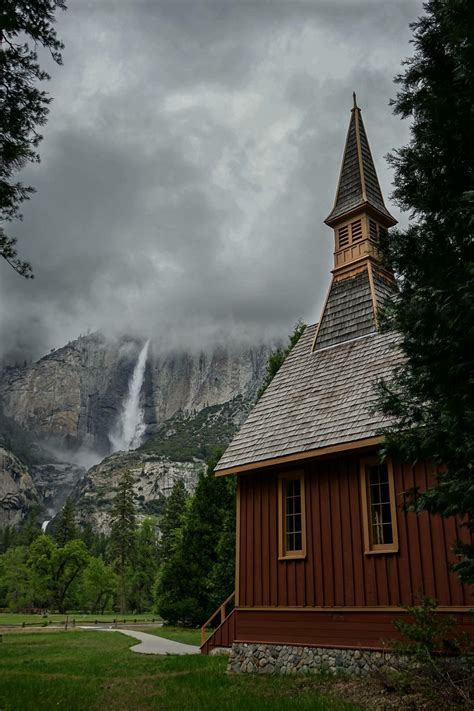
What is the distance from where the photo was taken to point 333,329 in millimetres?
16062

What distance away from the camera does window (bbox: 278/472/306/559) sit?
12.4 metres

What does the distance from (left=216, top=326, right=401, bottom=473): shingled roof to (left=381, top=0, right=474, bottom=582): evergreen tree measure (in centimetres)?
415

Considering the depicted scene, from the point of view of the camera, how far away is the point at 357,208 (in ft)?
56.6

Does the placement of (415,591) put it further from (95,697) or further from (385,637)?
(95,697)

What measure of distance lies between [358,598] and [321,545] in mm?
1281

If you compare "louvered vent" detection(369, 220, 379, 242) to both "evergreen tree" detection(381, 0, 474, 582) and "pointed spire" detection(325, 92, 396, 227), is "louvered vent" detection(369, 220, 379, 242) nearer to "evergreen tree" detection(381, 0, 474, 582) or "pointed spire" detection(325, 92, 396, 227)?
"pointed spire" detection(325, 92, 396, 227)

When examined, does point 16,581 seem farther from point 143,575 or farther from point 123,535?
point 143,575

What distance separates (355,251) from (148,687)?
39.8ft

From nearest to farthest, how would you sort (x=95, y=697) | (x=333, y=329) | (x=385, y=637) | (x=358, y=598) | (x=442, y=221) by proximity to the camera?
(x=442, y=221) → (x=95, y=697) → (x=385, y=637) → (x=358, y=598) → (x=333, y=329)

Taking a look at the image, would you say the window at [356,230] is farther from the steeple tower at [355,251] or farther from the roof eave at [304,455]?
the roof eave at [304,455]

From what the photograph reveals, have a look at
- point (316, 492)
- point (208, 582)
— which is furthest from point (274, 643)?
point (208, 582)

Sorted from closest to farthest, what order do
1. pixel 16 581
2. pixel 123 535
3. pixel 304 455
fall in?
1. pixel 304 455
2. pixel 123 535
3. pixel 16 581

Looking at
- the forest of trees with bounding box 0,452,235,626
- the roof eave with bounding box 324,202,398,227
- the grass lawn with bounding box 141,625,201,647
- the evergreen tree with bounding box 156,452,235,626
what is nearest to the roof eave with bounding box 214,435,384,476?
the roof eave with bounding box 324,202,398,227

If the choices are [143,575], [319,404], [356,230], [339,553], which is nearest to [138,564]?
[143,575]
